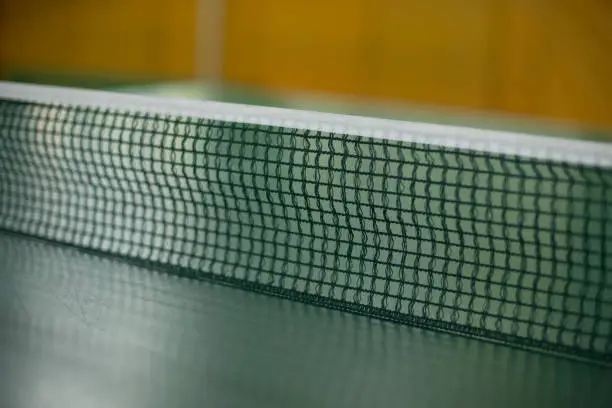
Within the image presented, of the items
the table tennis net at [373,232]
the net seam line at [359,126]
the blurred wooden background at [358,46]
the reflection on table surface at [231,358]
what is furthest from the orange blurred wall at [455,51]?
the reflection on table surface at [231,358]

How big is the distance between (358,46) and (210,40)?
1.30m

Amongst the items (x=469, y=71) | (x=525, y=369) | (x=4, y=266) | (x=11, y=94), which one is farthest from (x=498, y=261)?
(x=469, y=71)

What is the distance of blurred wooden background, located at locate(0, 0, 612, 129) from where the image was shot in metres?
4.96

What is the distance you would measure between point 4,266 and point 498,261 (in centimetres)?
139

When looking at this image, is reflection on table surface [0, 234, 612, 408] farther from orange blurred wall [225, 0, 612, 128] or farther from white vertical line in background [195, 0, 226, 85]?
white vertical line in background [195, 0, 226, 85]

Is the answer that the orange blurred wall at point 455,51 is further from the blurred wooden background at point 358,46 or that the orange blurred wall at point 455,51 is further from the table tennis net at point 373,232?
the table tennis net at point 373,232

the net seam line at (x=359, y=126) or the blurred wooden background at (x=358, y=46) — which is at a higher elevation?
the net seam line at (x=359, y=126)

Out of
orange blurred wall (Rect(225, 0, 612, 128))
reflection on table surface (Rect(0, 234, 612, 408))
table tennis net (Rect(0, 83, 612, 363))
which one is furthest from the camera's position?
orange blurred wall (Rect(225, 0, 612, 128))

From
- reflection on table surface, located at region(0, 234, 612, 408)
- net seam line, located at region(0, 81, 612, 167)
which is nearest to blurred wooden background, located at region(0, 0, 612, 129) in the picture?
net seam line, located at region(0, 81, 612, 167)

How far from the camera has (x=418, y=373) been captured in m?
1.80

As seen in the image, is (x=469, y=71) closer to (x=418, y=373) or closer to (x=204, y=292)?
(x=204, y=292)

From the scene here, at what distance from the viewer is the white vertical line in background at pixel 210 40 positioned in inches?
252

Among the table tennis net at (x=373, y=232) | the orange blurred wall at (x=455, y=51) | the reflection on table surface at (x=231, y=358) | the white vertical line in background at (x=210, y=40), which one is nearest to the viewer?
the reflection on table surface at (x=231, y=358)

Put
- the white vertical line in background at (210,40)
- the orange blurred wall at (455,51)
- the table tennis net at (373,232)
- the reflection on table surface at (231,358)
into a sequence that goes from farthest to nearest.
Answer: the white vertical line in background at (210,40) < the orange blurred wall at (455,51) < the table tennis net at (373,232) < the reflection on table surface at (231,358)
